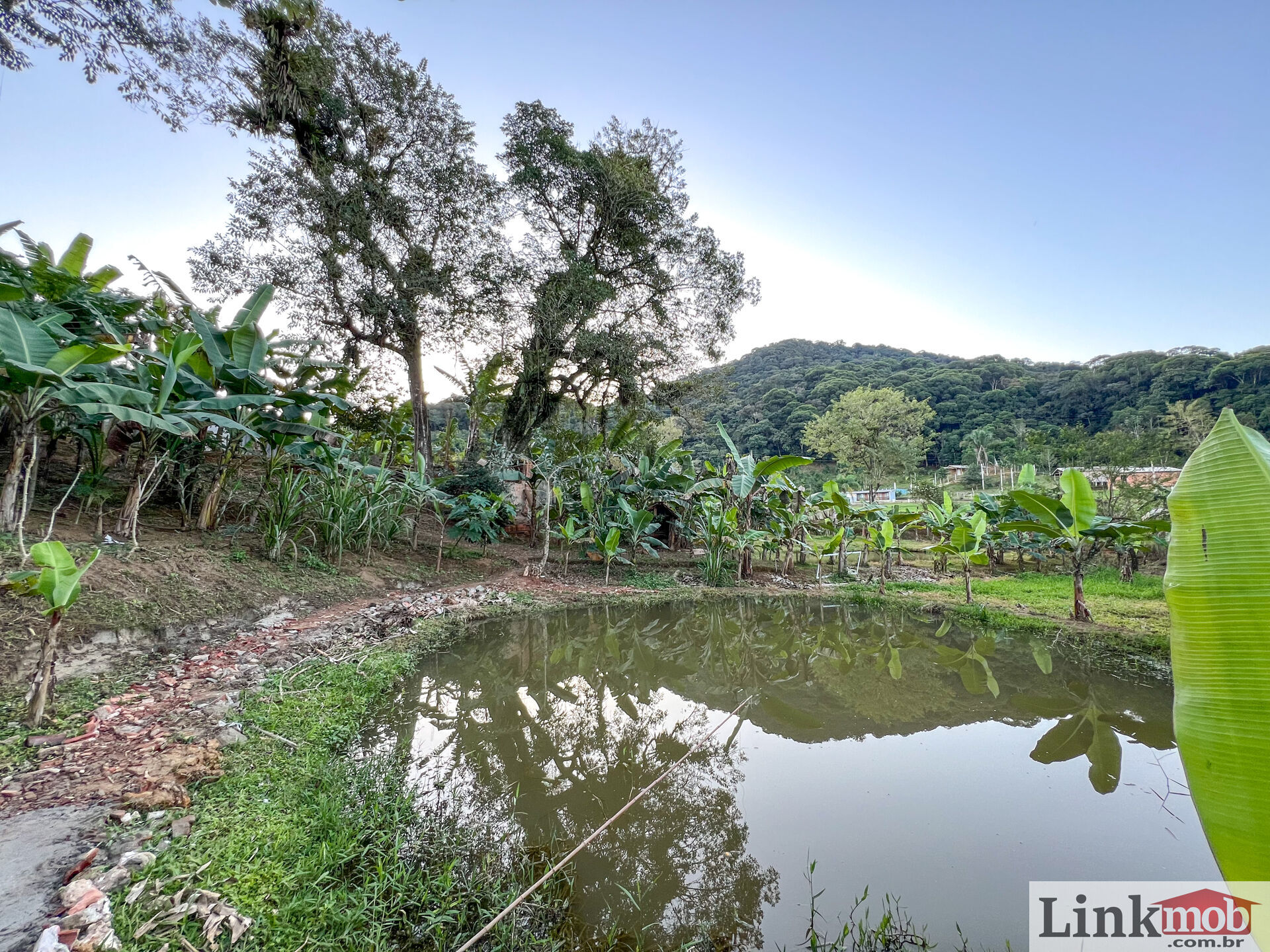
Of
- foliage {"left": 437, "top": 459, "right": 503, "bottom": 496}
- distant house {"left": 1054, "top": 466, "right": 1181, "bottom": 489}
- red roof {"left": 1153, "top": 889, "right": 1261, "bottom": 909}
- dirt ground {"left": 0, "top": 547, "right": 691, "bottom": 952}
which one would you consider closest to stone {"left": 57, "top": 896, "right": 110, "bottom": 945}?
dirt ground {"left": 0, "top": 547, "right": 691, "bottom": 952}

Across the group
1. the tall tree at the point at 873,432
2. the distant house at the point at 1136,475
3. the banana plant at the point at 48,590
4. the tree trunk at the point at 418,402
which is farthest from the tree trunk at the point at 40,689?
the tall tree at the point at 873,432

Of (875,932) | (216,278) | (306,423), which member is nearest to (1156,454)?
(875,932)

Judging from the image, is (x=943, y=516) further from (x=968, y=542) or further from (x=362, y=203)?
(x=362, y=203)

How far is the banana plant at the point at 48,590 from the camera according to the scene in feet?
6.22

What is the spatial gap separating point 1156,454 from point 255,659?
21.7 meters

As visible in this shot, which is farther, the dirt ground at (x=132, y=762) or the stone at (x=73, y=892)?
the dirt ground at (x=132, y=762)

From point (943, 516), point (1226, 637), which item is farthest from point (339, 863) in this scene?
point (943, 516)

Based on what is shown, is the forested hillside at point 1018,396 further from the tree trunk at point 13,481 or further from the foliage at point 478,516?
the tree trunk at point 13,481

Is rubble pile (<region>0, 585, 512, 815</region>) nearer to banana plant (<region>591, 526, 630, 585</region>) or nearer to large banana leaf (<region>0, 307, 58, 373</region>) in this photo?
large banana leaf (<region>0, 307, 58, 373</region>)

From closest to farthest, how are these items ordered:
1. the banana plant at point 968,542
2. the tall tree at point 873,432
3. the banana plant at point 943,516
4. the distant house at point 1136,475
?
the banana plant at point 968,542 → the banana plant at point 943,516 → the distant house at point 1136,475 → the tall tree at point 873,432

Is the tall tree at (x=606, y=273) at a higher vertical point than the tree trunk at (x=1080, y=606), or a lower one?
higher

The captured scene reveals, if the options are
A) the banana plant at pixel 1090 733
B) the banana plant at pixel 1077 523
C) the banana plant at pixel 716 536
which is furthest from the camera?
the banana plant at pixel 716 536

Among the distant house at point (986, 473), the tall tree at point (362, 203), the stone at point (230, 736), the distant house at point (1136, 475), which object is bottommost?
the stone at point (230, 736)

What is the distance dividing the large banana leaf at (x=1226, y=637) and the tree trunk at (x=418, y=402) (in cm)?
1081
